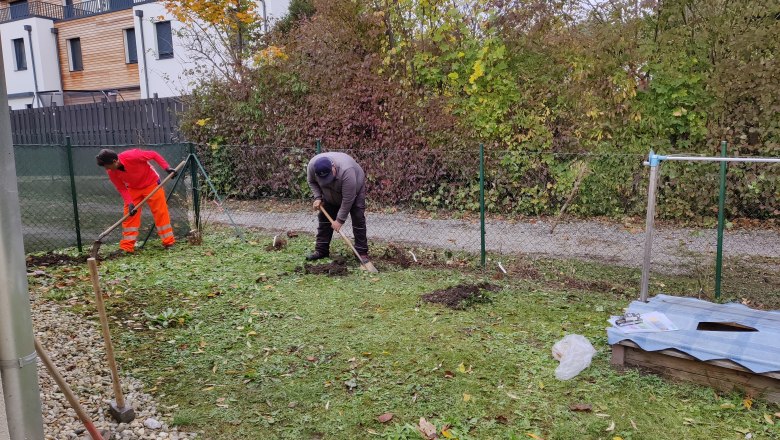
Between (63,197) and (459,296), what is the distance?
231 inches

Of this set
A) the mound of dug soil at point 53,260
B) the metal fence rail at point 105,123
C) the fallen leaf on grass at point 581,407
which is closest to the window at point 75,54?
the metal fence rail at point 105,123

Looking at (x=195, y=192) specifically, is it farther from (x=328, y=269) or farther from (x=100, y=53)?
(x=100, y=53)

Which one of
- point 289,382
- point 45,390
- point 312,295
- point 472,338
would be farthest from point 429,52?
point 45,390

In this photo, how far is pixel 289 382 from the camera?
403cm

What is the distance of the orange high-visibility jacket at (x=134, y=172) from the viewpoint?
753cm

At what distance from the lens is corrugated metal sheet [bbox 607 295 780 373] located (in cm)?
350

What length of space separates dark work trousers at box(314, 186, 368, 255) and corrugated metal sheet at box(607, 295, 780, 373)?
3382mm

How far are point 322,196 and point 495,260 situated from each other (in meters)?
2.34

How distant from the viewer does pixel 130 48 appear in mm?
26031

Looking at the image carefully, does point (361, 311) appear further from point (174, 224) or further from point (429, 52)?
point (429, 52)

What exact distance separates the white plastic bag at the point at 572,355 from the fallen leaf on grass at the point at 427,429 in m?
1.07

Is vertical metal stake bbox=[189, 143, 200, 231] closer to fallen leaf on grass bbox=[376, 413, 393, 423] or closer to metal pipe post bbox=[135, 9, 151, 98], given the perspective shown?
fallen leaf on grass bbox=[376, 413, 393, 423]

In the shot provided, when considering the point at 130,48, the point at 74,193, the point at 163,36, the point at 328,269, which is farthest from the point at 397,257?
the point at 130,48

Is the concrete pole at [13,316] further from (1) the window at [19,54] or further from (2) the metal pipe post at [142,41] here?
(1) the window at [19,54]
